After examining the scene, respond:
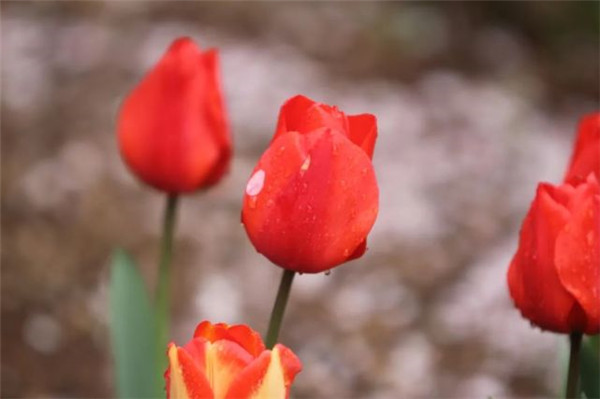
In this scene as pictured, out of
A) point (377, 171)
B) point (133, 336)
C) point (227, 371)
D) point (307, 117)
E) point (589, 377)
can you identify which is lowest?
point (377, 171)

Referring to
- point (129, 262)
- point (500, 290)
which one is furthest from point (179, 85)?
point (500, 290)

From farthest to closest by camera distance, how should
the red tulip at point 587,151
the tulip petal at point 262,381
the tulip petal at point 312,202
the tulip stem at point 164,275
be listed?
the tulip stem at point 164,275 < the red tulip at point 587,151 < the tulip petal at point 312,202 < the tulip petal at point 262,381

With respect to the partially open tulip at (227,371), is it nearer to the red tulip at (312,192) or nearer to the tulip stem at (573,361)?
the red tulip at (312,192)

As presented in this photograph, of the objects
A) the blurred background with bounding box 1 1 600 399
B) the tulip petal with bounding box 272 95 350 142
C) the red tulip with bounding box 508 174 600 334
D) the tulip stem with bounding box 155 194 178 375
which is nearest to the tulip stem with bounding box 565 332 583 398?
the red tulip with bounding box 508 174 600 334

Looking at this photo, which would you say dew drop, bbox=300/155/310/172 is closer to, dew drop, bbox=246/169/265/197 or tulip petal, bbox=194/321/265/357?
dew drop, bbox=246/169/265/197

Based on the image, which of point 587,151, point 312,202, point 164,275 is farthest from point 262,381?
point 164,275

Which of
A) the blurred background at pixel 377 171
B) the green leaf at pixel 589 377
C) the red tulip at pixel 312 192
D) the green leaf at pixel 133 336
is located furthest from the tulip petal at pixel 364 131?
the blurred background at pixel 377 171

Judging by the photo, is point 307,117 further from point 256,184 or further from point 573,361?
point 573,361
